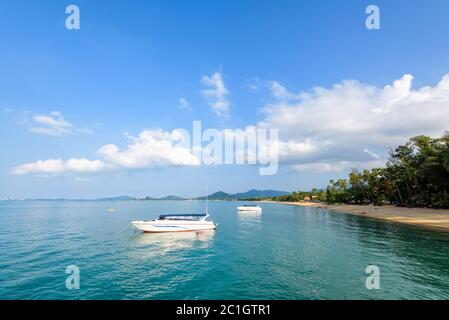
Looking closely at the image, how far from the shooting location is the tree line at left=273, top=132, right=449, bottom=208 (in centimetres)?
6278

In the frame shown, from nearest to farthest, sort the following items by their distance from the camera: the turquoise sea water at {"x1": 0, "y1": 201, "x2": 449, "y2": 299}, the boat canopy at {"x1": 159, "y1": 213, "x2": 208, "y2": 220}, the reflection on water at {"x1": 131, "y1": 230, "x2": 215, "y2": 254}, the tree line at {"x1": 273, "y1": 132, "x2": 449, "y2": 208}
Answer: the turquoise sea water at {"x1": 0, "y1": 201, "x2": 449, "y2": 299}
the reflection on water at {"x1": 131, "y1": 230, "x2": 215, "y2": 254}
the boat canopy at {"x1": 159, "y1": 213, "x2": 208, "y2": 220}
the tree line at {"x1": 273, "y1": 132, "x2": 449, "y2": 208}

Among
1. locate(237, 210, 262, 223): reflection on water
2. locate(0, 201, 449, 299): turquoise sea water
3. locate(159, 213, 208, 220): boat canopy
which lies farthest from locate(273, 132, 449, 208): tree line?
locate(159, 213, 208, 220): boat canopy

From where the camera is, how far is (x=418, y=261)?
77.5 feet

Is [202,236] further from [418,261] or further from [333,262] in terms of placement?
[418,261]

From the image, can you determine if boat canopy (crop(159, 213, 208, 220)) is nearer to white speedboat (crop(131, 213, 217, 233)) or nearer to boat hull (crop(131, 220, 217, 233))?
white speedboat (crop(131, 213, 217, 233))

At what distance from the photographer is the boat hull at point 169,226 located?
42594 mm

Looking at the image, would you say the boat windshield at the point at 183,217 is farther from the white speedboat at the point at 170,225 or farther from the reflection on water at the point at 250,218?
the reflection on water at the point at 250,218

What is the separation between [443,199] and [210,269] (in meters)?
76.5

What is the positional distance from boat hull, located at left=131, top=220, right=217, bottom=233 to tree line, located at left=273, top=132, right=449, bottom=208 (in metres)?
58.7

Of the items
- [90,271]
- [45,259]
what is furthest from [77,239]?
[90,271]

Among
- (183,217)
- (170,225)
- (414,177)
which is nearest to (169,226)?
(170,225)

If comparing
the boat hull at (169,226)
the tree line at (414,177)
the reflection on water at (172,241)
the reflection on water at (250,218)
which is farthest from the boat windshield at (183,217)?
the tree line at (414,177)

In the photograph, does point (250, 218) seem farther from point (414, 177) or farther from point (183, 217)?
point (414, 177)

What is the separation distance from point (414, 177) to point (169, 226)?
80.0 m
